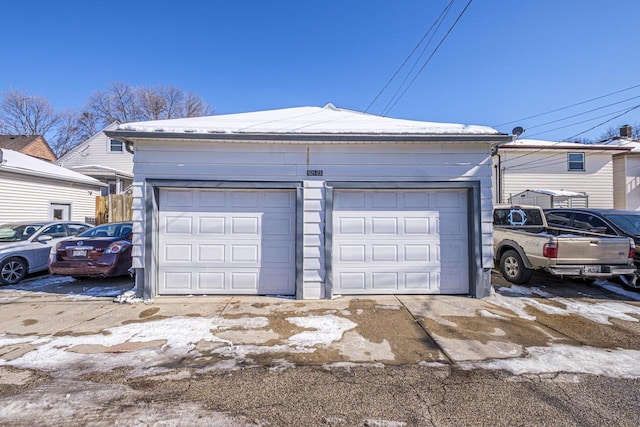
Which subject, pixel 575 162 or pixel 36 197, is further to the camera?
pixel 575 162

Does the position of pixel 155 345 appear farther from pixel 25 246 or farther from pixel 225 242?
pixel 25 246

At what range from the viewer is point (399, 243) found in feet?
18.4

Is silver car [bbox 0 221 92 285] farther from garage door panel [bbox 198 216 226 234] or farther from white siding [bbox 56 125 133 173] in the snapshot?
white siding [bbox 56 125 133 173]

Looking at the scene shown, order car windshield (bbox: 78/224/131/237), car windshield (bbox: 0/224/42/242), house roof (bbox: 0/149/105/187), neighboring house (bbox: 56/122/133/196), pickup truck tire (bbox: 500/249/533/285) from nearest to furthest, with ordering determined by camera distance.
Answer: pickup truck tire (bbox: 500/249/533/285) → car windshield (bbox: 78/224/131/237) → car windshield (bbox: 0/224/42/242) → house roof (bbox: 0/149/105/187) → neighboring house (bbox: 56/122/133/196)

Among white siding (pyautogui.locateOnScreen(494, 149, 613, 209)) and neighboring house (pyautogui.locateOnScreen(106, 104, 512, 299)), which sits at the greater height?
white siding (pyautogui.locateOnScreen(494, 149, 613, 209))

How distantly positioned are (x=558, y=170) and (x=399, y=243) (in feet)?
49.0

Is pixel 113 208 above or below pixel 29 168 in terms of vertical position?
below

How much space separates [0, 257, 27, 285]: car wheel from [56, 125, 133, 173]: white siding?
1298cm

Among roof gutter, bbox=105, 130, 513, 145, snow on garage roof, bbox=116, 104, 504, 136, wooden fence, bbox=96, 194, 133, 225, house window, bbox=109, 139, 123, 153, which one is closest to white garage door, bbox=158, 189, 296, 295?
roof gutter, bbox=105, 130, 513, 145

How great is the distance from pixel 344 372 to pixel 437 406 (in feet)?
2.98

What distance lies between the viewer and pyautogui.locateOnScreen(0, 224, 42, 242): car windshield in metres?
6.78

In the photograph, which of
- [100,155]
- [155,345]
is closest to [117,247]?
[155,345]

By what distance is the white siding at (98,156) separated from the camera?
704 inches

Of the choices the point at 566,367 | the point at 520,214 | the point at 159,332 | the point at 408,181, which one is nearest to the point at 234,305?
the point at 159,332
